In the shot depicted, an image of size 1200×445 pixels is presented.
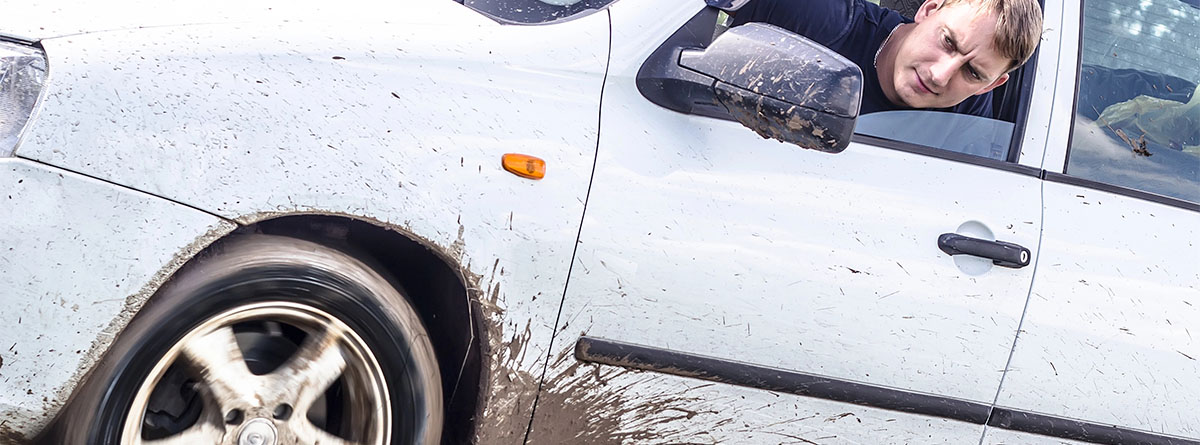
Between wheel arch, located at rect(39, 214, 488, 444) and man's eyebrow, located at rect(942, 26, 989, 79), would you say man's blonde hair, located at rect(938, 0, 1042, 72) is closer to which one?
man's eyebrow, located at rect(942, 26, 989, 79)

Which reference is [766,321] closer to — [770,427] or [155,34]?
[770,427]

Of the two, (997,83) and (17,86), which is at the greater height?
(17,86)

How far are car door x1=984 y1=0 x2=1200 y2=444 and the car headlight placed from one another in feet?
6.76

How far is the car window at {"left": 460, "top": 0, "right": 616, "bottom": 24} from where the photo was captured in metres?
2.40

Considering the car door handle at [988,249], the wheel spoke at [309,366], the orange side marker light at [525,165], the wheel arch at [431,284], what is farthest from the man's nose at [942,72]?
the wheel spoke at [309,366]

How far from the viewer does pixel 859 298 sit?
2.54 metres

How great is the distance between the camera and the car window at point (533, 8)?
240 centimetres

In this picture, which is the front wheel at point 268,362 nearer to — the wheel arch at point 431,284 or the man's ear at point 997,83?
the wheel arch at point 431,284

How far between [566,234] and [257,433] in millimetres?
694

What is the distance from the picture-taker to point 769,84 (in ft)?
7.33

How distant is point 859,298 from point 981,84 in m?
0.69

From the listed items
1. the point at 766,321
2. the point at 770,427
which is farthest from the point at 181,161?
the point at 770,427

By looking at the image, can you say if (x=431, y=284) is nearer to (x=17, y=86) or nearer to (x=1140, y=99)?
(x=17, y=86)

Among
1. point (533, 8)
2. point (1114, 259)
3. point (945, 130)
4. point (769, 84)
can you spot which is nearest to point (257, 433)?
point (533, 8)
